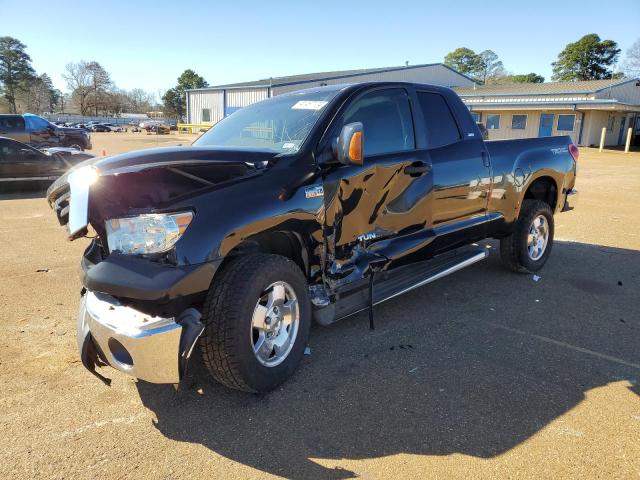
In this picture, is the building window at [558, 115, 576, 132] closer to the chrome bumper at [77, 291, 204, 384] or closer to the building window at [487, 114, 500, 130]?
the building window at [487, 114, 500, 130]

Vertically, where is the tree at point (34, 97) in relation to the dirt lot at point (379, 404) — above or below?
above

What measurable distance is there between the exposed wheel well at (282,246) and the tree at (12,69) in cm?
11239

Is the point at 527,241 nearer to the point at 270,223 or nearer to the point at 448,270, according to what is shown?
the point at 448,270

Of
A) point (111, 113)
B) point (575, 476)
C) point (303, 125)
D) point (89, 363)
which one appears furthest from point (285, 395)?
point (111, 113)

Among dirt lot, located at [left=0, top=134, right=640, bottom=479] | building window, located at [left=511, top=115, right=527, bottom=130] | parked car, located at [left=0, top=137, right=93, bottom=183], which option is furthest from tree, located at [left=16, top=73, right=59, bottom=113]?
dirt lot, located at [left=0, top=134, right=640, bottom=479]

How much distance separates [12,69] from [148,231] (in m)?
116

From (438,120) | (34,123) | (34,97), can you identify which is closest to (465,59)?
(34,97)

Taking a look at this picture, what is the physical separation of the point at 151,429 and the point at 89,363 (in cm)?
53

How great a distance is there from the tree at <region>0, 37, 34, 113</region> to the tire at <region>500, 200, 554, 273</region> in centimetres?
11195

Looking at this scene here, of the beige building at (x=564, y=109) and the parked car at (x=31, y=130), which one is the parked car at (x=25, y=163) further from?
the beige building at (x=564, y=109)

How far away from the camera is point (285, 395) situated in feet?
10.5

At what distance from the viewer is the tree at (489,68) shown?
4084 inches

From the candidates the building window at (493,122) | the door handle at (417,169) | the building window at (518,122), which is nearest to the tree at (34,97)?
the building window at (493,122)

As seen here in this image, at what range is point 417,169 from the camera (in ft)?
13.8
